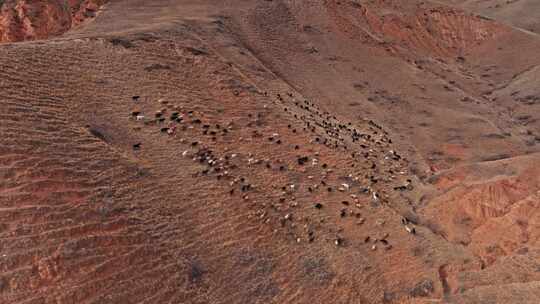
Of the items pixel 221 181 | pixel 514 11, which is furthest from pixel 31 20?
pixel 514 11

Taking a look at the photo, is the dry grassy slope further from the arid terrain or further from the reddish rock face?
the reddish rock face

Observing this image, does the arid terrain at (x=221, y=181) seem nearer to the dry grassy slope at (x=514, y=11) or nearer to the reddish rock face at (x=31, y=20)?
the reddish rock face at (x=31, y=20)

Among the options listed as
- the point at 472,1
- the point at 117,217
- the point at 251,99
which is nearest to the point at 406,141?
the point at 251,99

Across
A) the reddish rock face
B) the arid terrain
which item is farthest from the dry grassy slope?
the reddish rock face

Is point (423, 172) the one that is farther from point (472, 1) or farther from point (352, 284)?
point (472, 1)

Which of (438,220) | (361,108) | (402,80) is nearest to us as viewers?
(438,220)

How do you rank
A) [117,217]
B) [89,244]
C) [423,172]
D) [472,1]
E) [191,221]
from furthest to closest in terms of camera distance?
[472,1]
[423,172]
[191,221]
[117,217]
[89,244]
